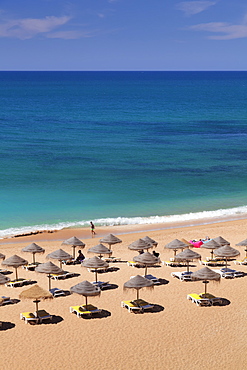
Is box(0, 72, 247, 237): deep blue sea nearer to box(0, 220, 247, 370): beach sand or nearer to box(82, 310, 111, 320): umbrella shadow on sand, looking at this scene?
box(0, 220, 247, 370): beach sand

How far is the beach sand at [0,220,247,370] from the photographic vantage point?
55.3ft

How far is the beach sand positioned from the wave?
940 cm

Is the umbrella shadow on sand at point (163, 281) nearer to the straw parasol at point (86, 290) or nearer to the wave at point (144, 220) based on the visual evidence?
the straw parasol at point (86, 290)

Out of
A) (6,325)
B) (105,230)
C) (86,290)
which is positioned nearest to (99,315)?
(86,290)

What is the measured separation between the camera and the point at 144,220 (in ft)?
120

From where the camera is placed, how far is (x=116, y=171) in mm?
50844

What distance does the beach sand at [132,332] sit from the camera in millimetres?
16844

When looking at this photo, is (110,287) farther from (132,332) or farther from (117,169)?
(117,169)

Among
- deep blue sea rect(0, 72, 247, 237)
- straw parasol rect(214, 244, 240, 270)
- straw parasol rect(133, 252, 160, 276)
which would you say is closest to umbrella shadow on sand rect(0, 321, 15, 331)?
straw parasol rect(133, 252, 160, 276)

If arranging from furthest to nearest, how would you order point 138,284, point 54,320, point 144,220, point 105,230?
point 144,220 → point 105,230 → point 138,284 → point 54,320

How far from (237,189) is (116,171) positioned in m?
12.0

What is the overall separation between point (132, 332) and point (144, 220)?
18.2m

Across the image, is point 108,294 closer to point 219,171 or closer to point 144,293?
point 144,293

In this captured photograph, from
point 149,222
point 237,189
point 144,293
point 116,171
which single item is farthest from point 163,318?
point 116,171
